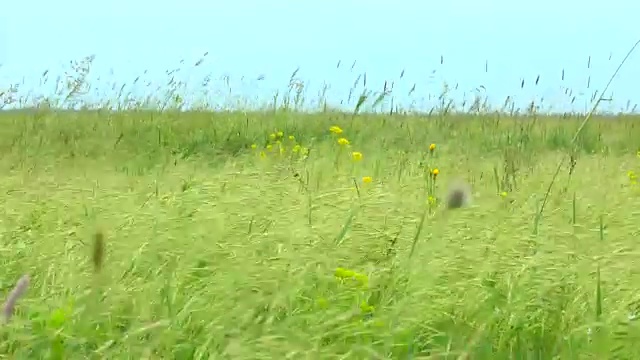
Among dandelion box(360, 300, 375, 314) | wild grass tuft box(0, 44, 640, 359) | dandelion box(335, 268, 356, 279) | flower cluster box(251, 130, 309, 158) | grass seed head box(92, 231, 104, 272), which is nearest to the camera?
grass seed head box(92, 231, 104, 272)

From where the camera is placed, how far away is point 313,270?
1820 millimetres

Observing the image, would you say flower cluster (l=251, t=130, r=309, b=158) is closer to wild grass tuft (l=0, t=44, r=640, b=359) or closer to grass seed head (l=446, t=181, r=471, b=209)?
wild grass tuft (l=0, t=44, r=640, b=359)

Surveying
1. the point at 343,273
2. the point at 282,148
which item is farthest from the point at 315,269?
the point at 282,148

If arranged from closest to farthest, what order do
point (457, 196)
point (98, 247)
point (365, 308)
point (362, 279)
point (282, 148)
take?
point (98, 247), point (457, 196), point (365, 308), point (362, 279), point (282, 148)

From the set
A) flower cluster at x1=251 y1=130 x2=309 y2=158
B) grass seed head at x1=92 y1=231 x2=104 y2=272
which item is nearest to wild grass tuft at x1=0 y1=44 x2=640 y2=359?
grass seed head at x1=92 y1=231 x2=104 y2=272

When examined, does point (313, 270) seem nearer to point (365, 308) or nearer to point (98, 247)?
point (365, 308)

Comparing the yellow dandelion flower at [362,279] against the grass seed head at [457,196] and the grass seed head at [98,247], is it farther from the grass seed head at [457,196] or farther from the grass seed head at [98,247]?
the grass seed head at [98,247]

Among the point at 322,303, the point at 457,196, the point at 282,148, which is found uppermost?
the point at 457,196

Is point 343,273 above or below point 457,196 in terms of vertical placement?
below

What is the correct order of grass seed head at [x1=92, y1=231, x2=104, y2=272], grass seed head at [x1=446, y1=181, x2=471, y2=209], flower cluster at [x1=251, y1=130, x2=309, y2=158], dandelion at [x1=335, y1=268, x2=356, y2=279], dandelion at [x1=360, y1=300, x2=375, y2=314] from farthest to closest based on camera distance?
1. flower cluster at [x1=251, y1=130, x2=309, y2=158]
2. dandelion at [x1=335, y1=268, x2=356, y2=279]
3. dandelion at [x1=360, y1=300, x2=375, y2=314]
4. grass seed head at [x1=446, y1=181, x2=471, y2=209]
5. grass seed head at [x1=92, y1=231, x2=104, y2=272]

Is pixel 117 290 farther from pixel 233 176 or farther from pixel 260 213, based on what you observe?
pixel 233 176

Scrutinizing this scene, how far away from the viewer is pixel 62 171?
14.2ft

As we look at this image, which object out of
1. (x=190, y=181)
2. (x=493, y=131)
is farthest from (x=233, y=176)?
(x=493, y=131)

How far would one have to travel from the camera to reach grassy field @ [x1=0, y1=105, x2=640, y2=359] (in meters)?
1.49
